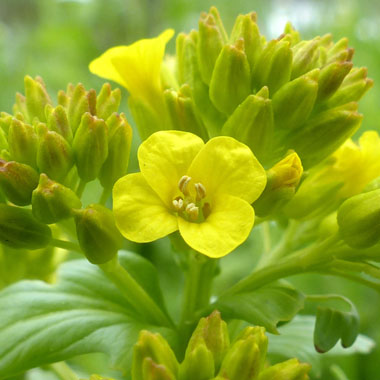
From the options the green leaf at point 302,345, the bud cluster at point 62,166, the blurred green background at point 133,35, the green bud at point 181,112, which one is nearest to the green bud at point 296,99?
the green bud at point 181,112

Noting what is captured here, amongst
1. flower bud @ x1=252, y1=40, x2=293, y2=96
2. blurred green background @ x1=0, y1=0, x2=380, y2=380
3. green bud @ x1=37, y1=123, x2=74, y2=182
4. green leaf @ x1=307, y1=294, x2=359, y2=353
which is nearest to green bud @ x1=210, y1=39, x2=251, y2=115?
flower bud @ x1=252, y1=40, x2=293, y2=96

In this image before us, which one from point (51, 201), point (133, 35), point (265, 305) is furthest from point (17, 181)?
point (133, 35)

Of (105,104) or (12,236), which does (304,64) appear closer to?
(105,104)

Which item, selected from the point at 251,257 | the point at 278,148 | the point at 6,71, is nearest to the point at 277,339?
the point at 278,148

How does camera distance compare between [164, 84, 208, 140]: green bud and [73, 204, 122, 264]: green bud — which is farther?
[164, 84, 208, 140]: green bud

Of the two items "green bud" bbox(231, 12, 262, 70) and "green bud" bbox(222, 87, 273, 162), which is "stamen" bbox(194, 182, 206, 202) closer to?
"green bud" bbox(222, 87, 273, 162)

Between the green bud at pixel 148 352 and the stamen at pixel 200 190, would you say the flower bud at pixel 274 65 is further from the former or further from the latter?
the green bud at pixel 148 352
